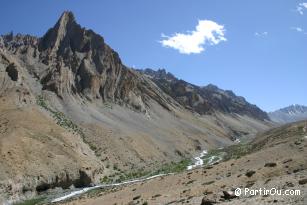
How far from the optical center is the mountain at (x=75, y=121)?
232 ft

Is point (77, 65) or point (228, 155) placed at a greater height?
point (77, 65)

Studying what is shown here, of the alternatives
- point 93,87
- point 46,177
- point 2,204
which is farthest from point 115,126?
point 2,204

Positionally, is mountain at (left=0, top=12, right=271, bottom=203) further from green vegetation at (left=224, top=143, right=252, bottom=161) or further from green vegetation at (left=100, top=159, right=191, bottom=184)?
green vegetation at (left=224, top=143, right=252, bottom=161)

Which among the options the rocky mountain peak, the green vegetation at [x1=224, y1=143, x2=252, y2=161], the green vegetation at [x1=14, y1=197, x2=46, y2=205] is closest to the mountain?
the rocky mountain peak

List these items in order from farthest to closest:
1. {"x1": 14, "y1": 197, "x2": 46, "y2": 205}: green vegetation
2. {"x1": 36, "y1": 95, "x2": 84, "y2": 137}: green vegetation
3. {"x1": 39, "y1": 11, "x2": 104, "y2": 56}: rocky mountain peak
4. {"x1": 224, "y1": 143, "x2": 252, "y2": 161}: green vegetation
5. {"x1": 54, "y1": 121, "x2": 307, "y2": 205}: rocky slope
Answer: {"x1": 39, "y1": 11, "x2": 104, "y2": 56}: rocky mountain peak, {"x1": 36, "y1": 95, "x2": 84, "y2": 137}: green vegetation, {"x1": 224, "y1": 143, "x2": 252, "y2": 161}: green vegetation, {"x1": 14, "y1": 197, "x2": 46, "y2": 205}: green vegetation, {"x1": 54, "y1": 121, "x2": 307, "y2": 205}: rocky slope

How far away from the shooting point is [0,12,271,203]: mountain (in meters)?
70.6

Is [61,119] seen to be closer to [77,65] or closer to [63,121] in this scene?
[63,121]

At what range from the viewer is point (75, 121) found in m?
109

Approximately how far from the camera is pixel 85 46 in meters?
162

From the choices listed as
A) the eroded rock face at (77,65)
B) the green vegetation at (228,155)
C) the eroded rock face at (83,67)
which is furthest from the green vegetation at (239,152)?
the eroded rock face at (83,67)

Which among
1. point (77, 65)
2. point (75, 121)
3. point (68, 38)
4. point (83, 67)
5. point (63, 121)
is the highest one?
point (68, 38)

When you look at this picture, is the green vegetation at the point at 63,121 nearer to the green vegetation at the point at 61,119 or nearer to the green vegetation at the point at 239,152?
the green vegetation at the point at 61,119

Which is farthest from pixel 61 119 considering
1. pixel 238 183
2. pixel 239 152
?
pixel 238 183

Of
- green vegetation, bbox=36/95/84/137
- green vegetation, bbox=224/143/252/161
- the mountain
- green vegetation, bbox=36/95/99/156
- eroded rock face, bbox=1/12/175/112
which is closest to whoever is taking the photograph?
the mountain
